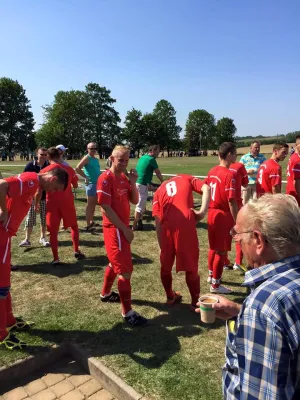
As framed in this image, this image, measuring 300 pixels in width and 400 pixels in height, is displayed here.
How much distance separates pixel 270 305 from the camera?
4.19ft

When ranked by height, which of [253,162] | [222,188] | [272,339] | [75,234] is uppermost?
[253,162]

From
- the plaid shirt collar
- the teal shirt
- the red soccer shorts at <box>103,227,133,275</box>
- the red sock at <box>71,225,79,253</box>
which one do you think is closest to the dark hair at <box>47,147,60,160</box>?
the red sock at <box>71,225,79,253</box>

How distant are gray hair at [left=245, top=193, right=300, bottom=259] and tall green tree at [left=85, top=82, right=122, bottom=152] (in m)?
76.7

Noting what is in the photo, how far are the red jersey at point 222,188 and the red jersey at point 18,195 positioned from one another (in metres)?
2.52

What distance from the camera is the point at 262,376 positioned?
1.29 m

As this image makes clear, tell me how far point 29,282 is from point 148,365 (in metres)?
2.89

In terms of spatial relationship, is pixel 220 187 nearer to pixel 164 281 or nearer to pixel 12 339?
pixel 164 281

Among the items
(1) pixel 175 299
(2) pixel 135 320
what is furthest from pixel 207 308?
(1) pixel 175 299

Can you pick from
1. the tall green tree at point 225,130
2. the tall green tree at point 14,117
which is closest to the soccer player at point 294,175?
the tall green tree at point 14,117

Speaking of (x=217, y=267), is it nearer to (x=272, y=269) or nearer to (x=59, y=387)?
(x=59, y=387)

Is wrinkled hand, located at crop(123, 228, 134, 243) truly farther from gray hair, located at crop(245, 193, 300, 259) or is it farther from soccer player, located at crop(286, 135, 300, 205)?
soccer player, located at crop(286, 135, 300, 205)

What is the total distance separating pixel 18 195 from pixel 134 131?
77601 mm

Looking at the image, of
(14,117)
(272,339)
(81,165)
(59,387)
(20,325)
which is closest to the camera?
(272,339)

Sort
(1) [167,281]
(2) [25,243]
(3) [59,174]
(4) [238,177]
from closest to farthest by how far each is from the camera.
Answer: (3) [59,174], (1) [167,281], (4) [238,177], (2) [25,243]
